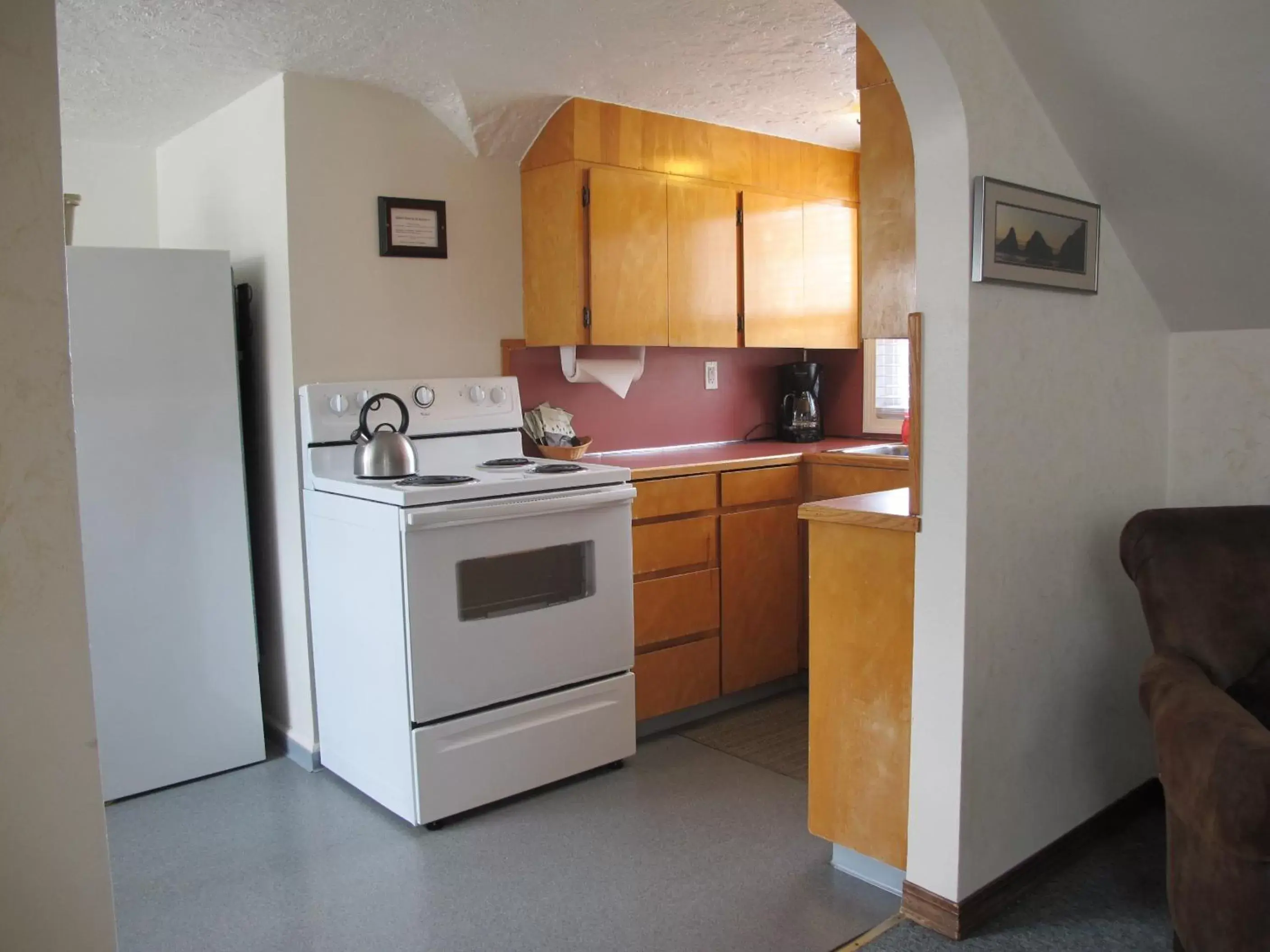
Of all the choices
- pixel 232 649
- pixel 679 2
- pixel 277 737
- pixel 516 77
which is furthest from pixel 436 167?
pixel 277 737

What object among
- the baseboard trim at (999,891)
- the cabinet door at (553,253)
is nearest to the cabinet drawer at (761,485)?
the cabinet door at (553,253)

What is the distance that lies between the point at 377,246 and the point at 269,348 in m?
0.48

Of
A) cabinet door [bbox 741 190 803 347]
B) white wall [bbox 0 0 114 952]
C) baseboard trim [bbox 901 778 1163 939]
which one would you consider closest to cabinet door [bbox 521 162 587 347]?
cabinet door [bbox 741 190 803 347]

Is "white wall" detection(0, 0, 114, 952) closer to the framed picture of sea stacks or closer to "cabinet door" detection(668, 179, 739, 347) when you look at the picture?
the framed picture of sea stacks

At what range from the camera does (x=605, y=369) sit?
12.2 feet

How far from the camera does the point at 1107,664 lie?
246 centimetres

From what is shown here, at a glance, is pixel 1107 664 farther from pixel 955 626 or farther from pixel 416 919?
pixel 416 919

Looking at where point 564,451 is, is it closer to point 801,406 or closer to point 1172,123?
point 801,406

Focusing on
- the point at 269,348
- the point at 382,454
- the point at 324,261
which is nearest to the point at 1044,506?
the point at 382,454

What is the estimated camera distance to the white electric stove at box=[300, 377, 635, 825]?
2.61 metres

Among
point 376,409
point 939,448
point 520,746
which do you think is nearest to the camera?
point 939,448

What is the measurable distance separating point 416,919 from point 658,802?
819mm

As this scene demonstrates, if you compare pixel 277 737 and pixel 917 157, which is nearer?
pixel 917 157

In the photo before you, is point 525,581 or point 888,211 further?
point 525,581
